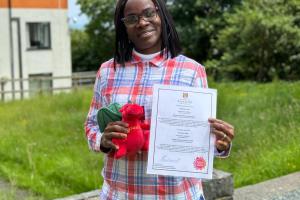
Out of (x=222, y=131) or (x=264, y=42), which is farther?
(x=264, y=42)

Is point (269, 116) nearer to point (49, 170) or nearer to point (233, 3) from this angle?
point (49, 170)

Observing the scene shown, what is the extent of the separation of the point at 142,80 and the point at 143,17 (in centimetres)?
25

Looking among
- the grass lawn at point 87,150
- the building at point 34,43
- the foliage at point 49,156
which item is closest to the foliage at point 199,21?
the building at point 34,43

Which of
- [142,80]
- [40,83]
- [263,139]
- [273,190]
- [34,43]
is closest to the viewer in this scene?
[142,80]

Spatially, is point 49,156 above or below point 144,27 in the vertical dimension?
below

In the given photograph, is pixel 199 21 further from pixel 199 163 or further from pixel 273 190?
pixel 199 163

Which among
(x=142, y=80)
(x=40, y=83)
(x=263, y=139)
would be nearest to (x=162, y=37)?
(x=142, y=80)

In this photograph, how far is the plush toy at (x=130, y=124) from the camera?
1.96m

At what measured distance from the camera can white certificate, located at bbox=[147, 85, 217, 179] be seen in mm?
2016

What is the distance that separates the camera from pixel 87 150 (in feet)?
24.7

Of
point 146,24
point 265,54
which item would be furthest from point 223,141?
point 265,54

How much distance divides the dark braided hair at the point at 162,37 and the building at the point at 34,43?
20992 millimetres

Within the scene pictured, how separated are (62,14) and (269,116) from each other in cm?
1875

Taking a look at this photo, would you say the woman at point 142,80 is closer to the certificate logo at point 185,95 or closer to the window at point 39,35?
the certificate logo at point 185,95
